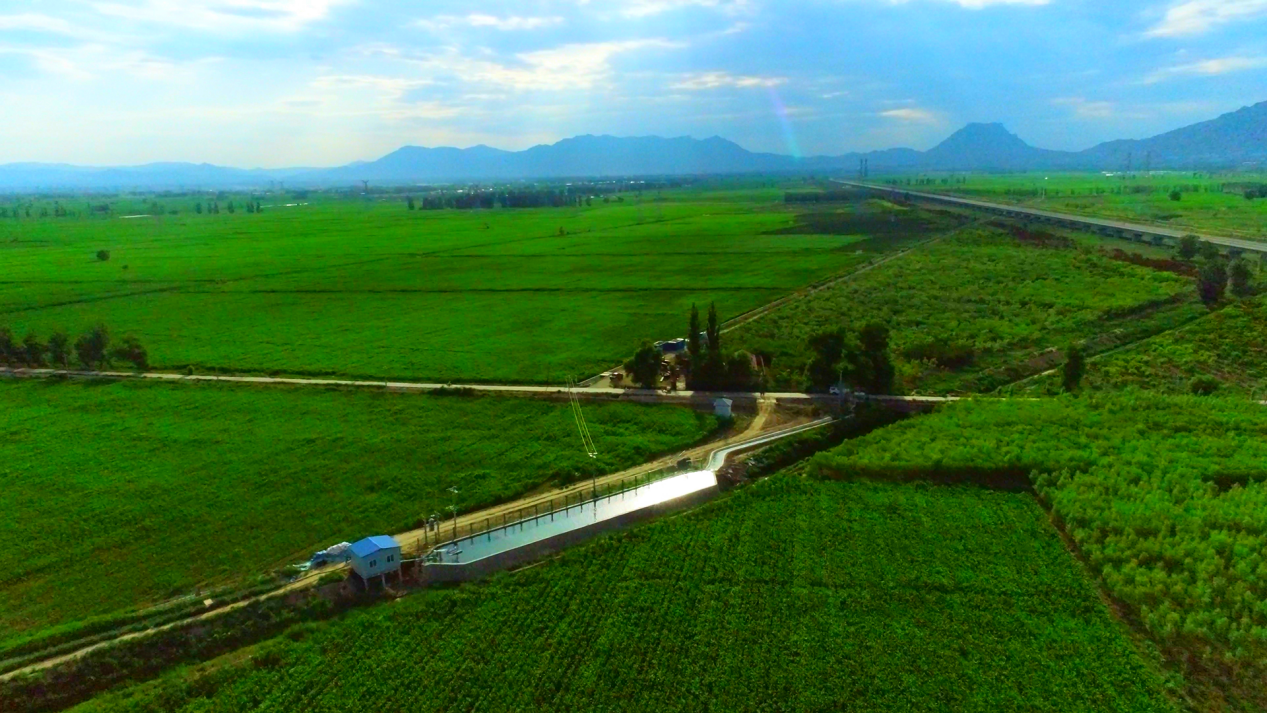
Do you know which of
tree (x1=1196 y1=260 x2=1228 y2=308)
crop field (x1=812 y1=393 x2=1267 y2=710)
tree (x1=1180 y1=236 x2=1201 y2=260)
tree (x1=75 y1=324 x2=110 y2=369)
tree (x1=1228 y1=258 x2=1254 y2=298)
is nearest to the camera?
crop field (x1=812 y1=393 x2=1267 y2=710)

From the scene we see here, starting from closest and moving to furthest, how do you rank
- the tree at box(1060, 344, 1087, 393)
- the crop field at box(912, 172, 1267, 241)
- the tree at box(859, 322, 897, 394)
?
the tree at box(859, 322, 897, 394)
the tree at box(1060, 344, 1087, 393)
the crop field at box(912, 172, 1267, 241)

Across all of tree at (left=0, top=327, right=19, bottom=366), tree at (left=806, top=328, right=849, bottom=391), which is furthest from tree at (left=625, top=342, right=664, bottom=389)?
tree at (left=0, top=327, right=19, bottom=366)

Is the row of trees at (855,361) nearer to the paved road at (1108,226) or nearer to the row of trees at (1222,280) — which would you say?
the row of trees at (1222,280)

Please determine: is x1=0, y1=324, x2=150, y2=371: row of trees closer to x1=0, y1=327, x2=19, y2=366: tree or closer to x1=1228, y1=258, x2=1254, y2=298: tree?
x1=0, y1=327, x2=19, y2=366: tree

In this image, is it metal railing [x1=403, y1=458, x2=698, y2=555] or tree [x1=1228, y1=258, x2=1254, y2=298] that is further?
tree [x1=1228, y1=258, x2=1254, y2=298]

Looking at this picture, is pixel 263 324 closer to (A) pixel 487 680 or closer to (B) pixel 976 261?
(A) pixel 487 680

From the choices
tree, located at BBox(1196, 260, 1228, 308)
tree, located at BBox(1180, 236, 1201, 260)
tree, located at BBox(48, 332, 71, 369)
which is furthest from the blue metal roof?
tree, located at BBox(1180, 236, 1201, 260)

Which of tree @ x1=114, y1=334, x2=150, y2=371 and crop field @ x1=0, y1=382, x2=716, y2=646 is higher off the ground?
tree @ x1=114, y1=334, x2=150, y2=371

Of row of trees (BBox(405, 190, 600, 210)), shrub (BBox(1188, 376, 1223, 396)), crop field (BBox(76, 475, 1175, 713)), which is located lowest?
crop field (BBox(76, 475, 1175, 713))
